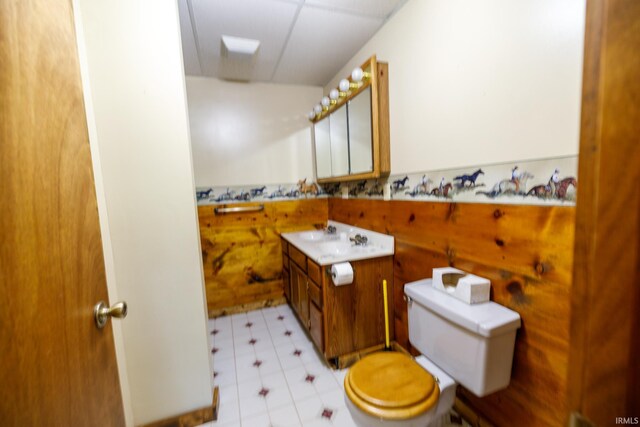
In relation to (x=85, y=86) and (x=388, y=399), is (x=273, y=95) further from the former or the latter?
(x=388, y=399)

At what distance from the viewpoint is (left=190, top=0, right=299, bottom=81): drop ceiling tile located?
1.53 metres

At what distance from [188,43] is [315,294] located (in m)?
2.03

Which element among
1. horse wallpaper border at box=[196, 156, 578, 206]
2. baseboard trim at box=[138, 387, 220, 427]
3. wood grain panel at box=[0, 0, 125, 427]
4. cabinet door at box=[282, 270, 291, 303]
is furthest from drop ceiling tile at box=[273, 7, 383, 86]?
baseboard trim at box=[138, 387, 220, 427]

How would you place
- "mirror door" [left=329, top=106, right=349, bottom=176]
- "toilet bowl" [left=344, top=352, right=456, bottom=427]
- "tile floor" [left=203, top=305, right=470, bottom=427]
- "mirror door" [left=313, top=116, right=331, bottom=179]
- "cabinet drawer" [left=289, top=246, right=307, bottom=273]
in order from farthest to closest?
"mirror door" [left=313, top=116, right=331, bottom=179], "mirror door" [left=329, top=106, right=349, bottom=176], "cabinet drawer" [left=289, top=246, right=307, bottom=273], "tile floor" [left=203, top=305, right=470, bottom=427], "toilet bowl" [left=344, top=352, right=456, bottom=427]

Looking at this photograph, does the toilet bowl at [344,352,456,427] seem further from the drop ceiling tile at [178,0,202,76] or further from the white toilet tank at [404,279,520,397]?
the drop ceiling tile at [178,0,202,76]

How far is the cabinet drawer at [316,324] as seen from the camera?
1778 mm

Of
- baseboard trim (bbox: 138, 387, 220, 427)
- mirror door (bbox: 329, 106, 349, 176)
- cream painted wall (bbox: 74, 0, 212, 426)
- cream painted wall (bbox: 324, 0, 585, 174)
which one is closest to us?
cream painted wall (bbox: 324, 0, 585, 174)

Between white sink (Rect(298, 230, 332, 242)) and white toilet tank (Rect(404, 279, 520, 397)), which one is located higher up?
white sink (Rect(298, 230, 332, 242))

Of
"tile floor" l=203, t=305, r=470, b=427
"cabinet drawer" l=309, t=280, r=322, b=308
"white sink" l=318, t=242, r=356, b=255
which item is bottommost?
"tile floor" l=203, t=305, r=470, b=427

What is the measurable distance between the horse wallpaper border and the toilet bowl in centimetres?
82

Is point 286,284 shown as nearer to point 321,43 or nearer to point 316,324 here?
point 316,324

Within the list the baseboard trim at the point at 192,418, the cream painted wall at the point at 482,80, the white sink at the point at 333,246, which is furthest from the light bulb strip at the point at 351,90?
the baseboard trim at the point at 192,418

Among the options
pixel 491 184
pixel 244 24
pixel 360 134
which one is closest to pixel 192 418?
pixel 491 184

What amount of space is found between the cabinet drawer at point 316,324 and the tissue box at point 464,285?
2.73 ft
